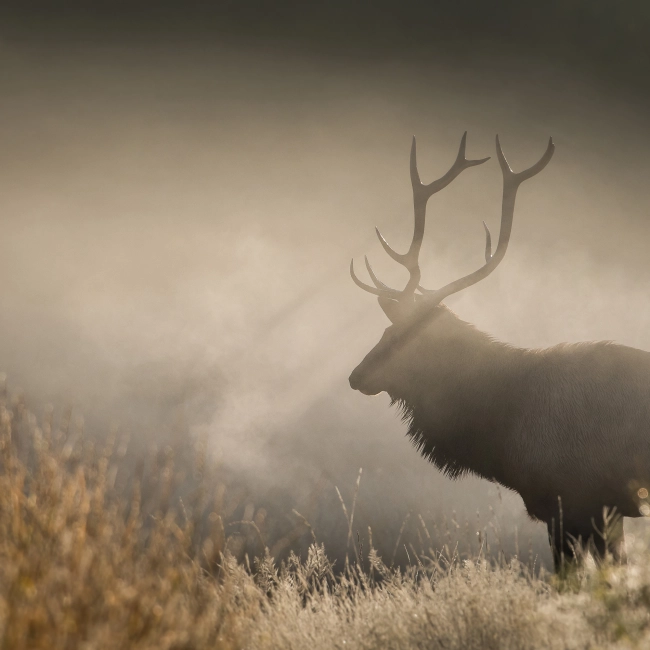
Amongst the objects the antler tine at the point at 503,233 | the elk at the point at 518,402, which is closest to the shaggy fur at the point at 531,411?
the elk at the point at 518,402

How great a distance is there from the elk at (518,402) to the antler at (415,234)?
0.5 inches

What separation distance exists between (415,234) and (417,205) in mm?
368

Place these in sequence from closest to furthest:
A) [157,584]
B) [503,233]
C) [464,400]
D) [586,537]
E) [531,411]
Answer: [157,584] → [586,537] → [531,411] → [464,400] → [503,233]

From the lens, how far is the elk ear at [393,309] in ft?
21.7

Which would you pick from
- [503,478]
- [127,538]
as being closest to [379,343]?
[503,478]

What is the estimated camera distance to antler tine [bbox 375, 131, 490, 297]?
6.70 meters

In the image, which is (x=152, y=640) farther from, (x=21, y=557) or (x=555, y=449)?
(x=555, y=449)

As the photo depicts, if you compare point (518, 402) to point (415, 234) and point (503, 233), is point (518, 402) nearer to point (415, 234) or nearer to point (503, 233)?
point (503, 233)

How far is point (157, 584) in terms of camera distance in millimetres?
2580

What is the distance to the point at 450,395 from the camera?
6.24m

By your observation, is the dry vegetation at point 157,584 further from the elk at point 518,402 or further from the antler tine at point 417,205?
the antler tine at point 417,205

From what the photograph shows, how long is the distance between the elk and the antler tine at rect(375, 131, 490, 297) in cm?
1

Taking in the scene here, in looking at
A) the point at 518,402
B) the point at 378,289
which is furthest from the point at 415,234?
the point at 518,402

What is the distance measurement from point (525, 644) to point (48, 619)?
2.16 metres
